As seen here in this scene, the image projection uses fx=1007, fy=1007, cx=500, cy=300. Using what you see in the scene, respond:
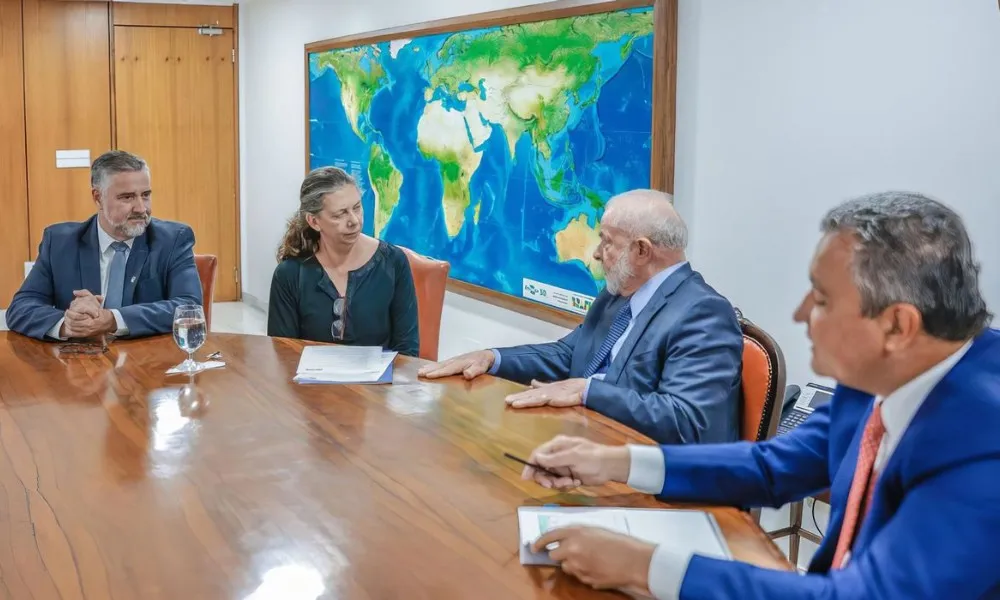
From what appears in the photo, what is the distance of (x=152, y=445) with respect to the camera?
196cm

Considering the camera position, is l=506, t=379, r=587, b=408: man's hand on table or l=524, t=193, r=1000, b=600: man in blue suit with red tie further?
l=506, t=379, r=587, b=408: man's hand on table

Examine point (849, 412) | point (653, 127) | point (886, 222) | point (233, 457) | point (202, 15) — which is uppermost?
point (202, 15)

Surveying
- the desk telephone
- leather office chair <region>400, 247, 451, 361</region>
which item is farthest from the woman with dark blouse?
the desk telephone

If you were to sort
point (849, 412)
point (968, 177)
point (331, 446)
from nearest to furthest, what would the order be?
1. point (849, 412)
2. point (331, 446)
3. point (968, 177)

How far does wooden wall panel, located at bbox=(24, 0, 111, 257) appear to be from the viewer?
7375 mm

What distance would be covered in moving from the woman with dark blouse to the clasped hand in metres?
0.54

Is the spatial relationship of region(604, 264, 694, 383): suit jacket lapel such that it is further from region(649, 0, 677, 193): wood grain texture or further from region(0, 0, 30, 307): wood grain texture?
region(0, 0, 30, 307): wood grain texture

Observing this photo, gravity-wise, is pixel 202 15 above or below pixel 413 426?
above

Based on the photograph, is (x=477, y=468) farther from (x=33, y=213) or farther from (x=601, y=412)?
(x=33, y=213)

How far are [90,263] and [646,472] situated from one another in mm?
2294

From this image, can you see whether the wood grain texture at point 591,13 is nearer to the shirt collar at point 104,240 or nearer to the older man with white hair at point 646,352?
the older man with white hair at point 646,352

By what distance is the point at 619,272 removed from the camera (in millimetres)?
2676

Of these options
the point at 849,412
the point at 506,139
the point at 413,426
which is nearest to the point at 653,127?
the point at 506,139

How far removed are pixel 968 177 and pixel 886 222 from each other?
1.58 m
